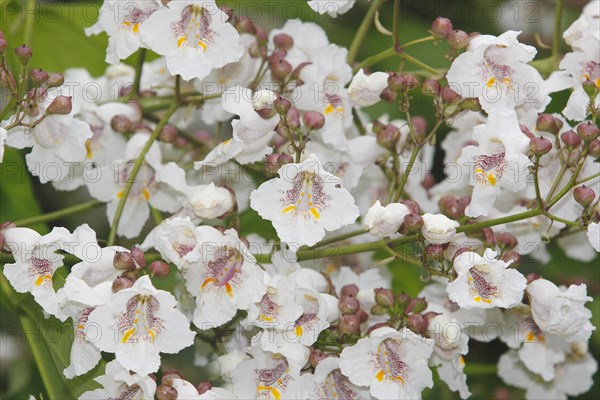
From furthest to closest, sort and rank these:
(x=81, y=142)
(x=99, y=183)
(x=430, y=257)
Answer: (x=99, y=183) < (x=81, y=142) < (x=430, y=257)

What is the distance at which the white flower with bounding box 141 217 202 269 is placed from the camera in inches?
62.9

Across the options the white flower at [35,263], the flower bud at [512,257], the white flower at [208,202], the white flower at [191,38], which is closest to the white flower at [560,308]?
the flower bud at [512,257]

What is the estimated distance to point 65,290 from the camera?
1548mm

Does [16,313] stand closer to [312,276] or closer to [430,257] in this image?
[312,276]

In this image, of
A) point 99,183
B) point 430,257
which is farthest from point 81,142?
point 430,257

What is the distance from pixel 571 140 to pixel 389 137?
1.07 feet

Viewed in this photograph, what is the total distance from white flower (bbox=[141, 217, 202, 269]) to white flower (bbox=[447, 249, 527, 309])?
15.3 inches

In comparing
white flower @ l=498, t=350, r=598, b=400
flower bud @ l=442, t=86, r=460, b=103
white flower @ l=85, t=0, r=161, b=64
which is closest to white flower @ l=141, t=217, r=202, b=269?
white flower @ l=85, t=0, r=161, b=64

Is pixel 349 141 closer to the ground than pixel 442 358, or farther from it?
farther from it

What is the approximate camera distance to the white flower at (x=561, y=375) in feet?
6.95

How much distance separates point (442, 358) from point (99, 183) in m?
0.68

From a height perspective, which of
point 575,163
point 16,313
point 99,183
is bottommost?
point 16,313

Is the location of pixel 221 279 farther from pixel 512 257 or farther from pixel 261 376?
pixel 512 257

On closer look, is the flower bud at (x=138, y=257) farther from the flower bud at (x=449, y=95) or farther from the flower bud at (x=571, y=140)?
the flower bud at (x=571, y=140)
